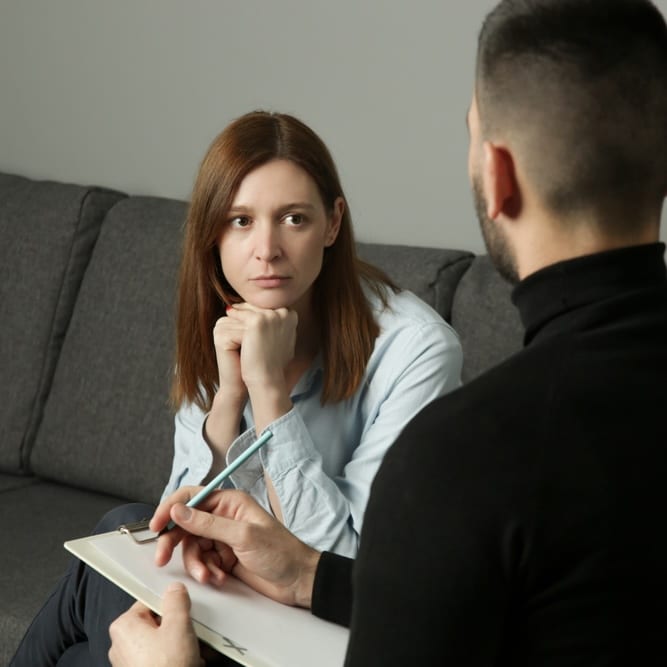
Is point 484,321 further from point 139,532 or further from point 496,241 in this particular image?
point 496,241

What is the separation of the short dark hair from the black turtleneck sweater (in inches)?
3.8

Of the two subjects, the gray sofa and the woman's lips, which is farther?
the gray sofa

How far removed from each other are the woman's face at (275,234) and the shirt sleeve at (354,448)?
0.17 metres

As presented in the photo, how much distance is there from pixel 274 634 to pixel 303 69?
5.01 ft

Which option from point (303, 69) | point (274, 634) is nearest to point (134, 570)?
point (274, 634)

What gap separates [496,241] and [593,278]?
10 cm

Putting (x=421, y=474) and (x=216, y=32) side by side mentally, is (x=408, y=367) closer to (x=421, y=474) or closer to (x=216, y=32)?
(x=421, y=474)

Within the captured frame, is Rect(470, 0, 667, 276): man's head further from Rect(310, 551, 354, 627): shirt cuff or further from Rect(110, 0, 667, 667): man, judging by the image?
Rect(310, 551, 354, 627): shirt cuff

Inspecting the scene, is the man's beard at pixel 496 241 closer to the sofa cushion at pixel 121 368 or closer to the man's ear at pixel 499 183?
Answer: the man's ear at pixel 499 183

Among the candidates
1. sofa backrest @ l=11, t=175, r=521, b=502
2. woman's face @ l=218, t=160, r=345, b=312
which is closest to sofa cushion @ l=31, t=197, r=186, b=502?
sofa backrest @ l=11, t=175, r=521, b=502

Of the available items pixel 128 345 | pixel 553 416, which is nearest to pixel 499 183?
pixel 553 416

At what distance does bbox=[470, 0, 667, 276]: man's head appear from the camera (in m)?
0.87

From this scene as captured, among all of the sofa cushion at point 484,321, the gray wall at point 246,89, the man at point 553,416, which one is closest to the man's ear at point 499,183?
the man at point 553,416

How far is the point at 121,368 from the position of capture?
7.68 ft
